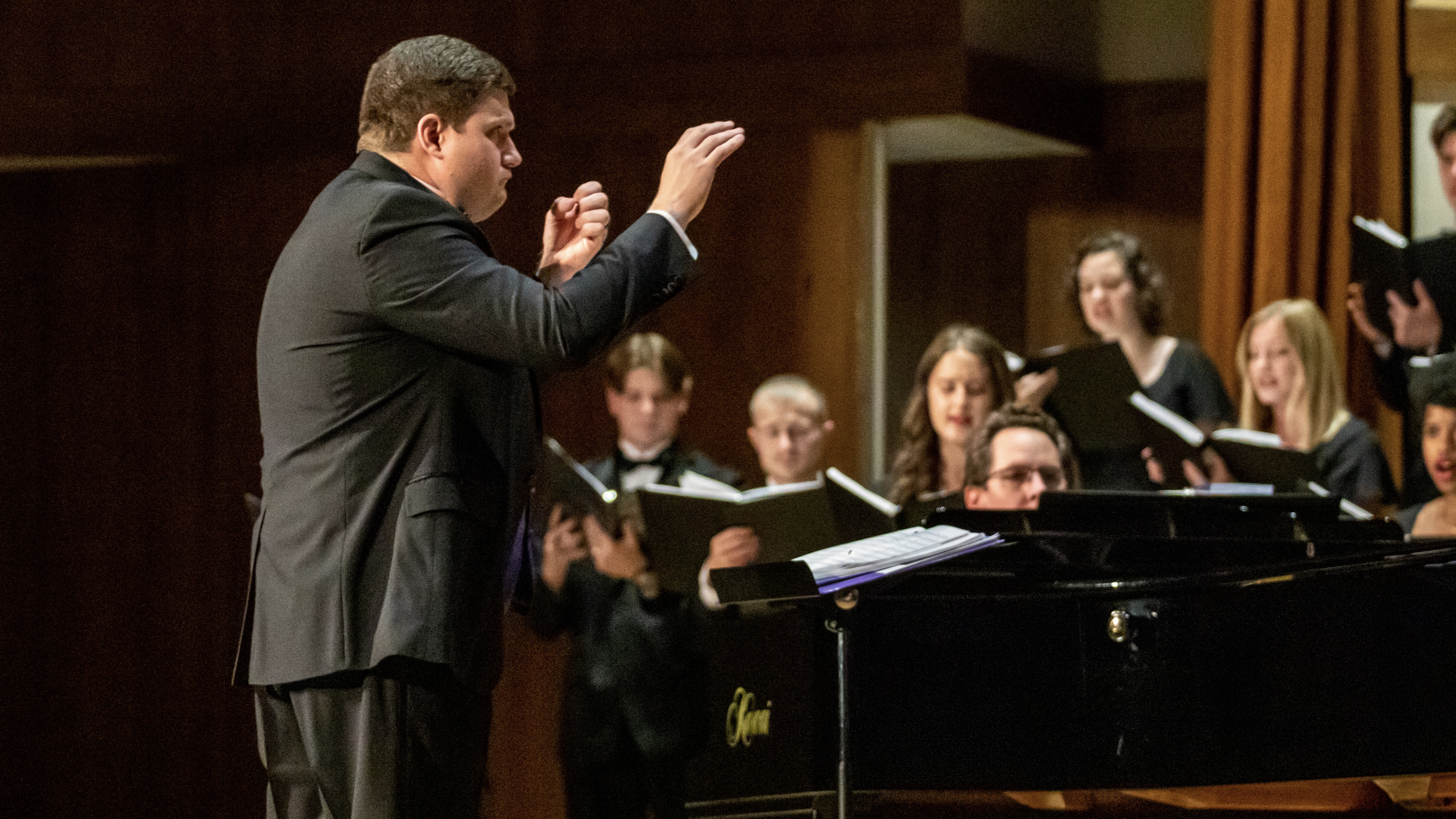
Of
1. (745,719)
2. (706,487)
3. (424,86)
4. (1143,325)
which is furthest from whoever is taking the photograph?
(1143,325)

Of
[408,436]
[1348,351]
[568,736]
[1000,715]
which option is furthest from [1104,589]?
[1348,351]

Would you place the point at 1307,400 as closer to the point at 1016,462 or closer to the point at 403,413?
the point at 1016,462

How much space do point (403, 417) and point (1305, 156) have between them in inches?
145

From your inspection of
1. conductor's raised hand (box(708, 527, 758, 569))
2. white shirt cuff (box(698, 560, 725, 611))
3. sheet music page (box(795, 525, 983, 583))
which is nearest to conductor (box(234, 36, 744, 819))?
sheet music page (box(795, 525, 983, 583))

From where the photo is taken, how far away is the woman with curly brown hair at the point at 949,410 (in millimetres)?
4043

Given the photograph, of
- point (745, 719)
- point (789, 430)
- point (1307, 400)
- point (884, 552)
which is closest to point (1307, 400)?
point (1307, 400)

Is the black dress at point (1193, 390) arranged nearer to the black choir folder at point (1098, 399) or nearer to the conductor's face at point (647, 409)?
the black choir folder at point (1098, 399)

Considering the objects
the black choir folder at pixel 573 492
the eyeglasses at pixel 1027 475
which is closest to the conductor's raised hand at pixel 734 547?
the black choir folder at pixel 573 492

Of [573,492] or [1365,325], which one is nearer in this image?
[573,492]

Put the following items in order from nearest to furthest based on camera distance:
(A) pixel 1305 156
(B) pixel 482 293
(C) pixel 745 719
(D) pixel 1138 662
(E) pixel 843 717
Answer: (B) pixel 482 293
(E) pixel 843 717
(D) pixel 1138 662
(C) pixel 745 719
(A) pixel 1305 156

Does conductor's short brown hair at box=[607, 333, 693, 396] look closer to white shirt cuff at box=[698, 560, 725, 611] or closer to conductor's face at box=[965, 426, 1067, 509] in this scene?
white shirt cuff at box=[698, 560, 725, 611]

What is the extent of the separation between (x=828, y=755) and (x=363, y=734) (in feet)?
2.90

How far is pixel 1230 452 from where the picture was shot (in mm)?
3752

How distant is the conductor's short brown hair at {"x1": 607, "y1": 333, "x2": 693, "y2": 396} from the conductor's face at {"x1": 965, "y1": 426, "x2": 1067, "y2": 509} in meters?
1.01
